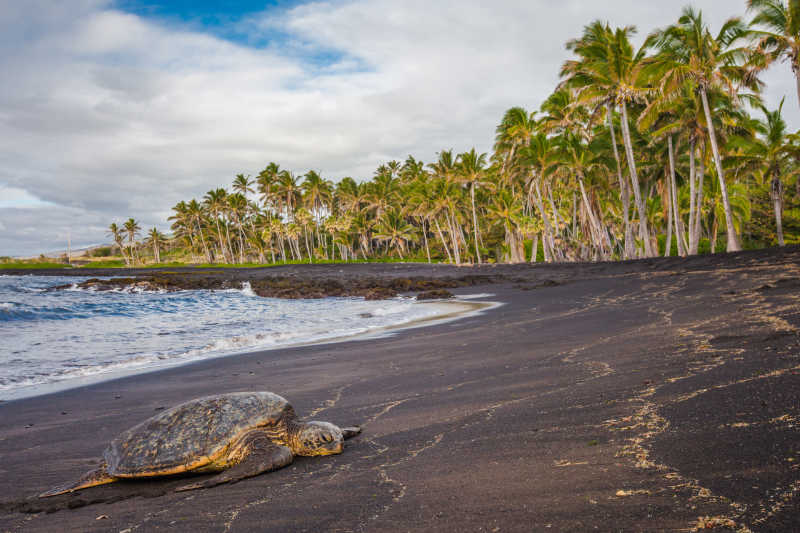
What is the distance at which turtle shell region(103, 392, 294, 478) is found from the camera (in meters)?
3.58

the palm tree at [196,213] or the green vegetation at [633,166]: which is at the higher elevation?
the palm tree at [196,213]

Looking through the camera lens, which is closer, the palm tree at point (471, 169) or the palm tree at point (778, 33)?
the palm tree at point (778, 33)

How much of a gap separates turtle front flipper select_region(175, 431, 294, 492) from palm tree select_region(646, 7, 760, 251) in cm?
2451

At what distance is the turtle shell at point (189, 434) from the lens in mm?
3580

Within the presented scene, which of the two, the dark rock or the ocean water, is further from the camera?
the dark rock

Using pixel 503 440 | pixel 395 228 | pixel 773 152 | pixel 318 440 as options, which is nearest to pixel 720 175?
pixel 773 152

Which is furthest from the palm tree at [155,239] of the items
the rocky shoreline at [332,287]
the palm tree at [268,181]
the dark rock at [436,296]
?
the dark rock at [436,296]

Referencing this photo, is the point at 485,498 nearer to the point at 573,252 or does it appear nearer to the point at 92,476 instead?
the point at 92,476

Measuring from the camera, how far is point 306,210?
81.1 meters

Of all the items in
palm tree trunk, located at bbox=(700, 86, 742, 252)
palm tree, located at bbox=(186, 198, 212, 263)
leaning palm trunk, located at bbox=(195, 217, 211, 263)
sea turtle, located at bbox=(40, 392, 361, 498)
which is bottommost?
sea turtle, located at bbox=(40, 392, 361, 498)

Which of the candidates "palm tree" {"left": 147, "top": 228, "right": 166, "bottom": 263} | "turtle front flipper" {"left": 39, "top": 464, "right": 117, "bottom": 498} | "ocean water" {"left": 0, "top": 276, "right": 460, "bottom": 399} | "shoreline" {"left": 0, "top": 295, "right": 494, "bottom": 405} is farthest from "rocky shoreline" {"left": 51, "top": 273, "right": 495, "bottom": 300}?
"palm tree" {"left": 147, "top": 228, "right": 166, "bottom": 263}

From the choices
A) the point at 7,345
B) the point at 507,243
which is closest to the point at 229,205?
the point at 507,243

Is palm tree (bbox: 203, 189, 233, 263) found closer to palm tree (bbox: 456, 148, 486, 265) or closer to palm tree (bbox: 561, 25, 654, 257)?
palm tree (bbox: 456, 148, 486, 265)

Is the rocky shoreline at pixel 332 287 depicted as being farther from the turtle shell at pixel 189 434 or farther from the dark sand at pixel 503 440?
the turtle shell at pixel 189 434
